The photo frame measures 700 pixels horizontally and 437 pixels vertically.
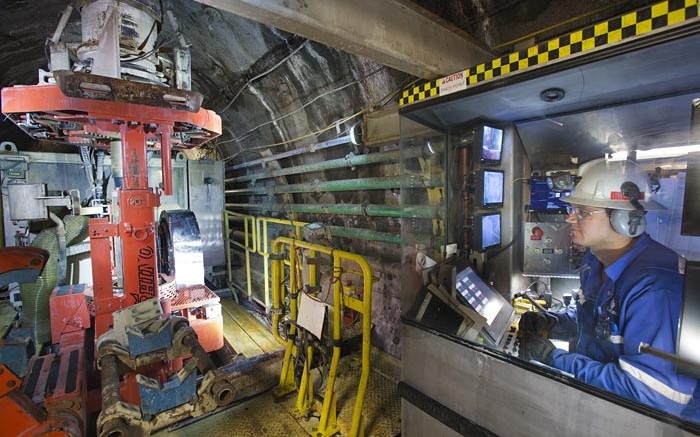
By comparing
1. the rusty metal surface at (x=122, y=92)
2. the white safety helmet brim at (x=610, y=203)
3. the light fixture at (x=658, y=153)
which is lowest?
the white safety helmet brim at (x=610, y=203)

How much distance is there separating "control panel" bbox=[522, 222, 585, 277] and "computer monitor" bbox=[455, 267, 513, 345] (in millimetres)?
871

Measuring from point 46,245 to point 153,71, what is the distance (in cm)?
346

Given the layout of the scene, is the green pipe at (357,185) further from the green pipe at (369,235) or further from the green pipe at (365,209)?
the green pipe at (369,235)

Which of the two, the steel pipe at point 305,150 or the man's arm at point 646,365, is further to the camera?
the steel pipe at point 305,150

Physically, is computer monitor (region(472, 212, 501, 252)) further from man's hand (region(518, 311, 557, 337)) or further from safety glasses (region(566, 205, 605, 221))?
safety glasses (region(566, 205, 605, 221))

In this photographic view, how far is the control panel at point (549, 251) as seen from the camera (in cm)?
323

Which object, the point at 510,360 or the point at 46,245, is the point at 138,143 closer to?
the point at 46,245

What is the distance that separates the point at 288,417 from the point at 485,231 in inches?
108

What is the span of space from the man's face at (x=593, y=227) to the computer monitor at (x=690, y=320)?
71 cm

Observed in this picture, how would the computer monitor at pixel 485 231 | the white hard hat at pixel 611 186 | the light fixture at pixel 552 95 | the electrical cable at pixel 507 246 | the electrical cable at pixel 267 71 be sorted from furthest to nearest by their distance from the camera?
1. the electrical cable at pixel 267 71
2. the electrical cable at pixel 507 246
3. the computer monitor at pixel 485 231
4. the light fixture at pixel 552 95
5. the white hard hat at pixel 611 186

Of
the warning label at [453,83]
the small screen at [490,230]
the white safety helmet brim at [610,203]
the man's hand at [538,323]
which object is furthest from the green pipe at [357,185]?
the man's hand at [538,323]

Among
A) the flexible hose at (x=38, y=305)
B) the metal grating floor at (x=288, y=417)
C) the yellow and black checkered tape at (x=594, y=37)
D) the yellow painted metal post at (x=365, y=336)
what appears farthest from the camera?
the flexible hose at (x=38, y=305)

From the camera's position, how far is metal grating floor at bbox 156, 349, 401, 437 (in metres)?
2.76

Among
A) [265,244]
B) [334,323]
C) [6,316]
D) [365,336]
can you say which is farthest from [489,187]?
[6,316]
